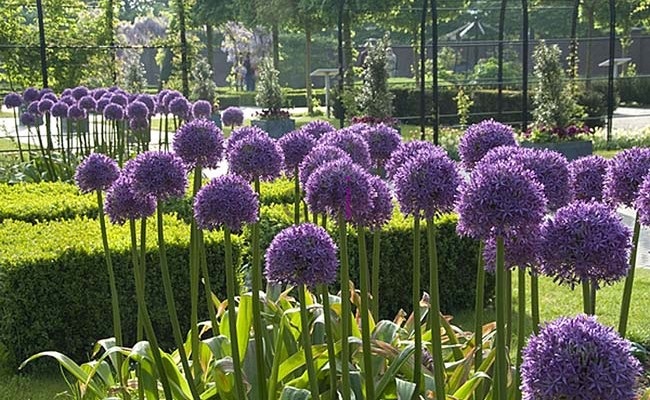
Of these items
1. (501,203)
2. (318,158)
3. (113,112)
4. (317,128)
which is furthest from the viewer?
(113,112)

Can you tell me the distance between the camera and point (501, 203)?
205cm

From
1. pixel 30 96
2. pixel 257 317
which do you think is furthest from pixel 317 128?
pixel 30 96

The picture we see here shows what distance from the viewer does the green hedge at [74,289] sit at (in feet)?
17.8

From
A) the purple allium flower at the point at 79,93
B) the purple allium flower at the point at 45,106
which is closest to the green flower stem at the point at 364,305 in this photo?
the purple allium flower at the point at 45,106

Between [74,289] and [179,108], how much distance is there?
3.91 metres

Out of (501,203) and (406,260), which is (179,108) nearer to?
(406,260)

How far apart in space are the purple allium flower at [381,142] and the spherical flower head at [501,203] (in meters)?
1.42

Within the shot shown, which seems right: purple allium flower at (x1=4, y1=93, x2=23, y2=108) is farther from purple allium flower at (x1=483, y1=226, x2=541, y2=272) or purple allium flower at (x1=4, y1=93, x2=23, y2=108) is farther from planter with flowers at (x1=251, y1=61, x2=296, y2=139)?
purple allium flower at (x1=483, y1=226, x2=541, y2=272)

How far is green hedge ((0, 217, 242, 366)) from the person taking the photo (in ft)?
17.8

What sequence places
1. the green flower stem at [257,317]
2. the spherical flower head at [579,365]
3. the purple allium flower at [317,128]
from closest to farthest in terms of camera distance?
the spherical flower head at [579,365]
the green flower stem at [257,317]
the purple allium flower at [317,128]

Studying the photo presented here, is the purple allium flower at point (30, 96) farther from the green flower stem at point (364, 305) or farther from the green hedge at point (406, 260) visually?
the green flower stem at point (364, 305)

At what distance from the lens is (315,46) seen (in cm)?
5397

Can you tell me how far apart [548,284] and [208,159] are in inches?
202

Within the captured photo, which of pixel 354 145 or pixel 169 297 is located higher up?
pixel 354 145
